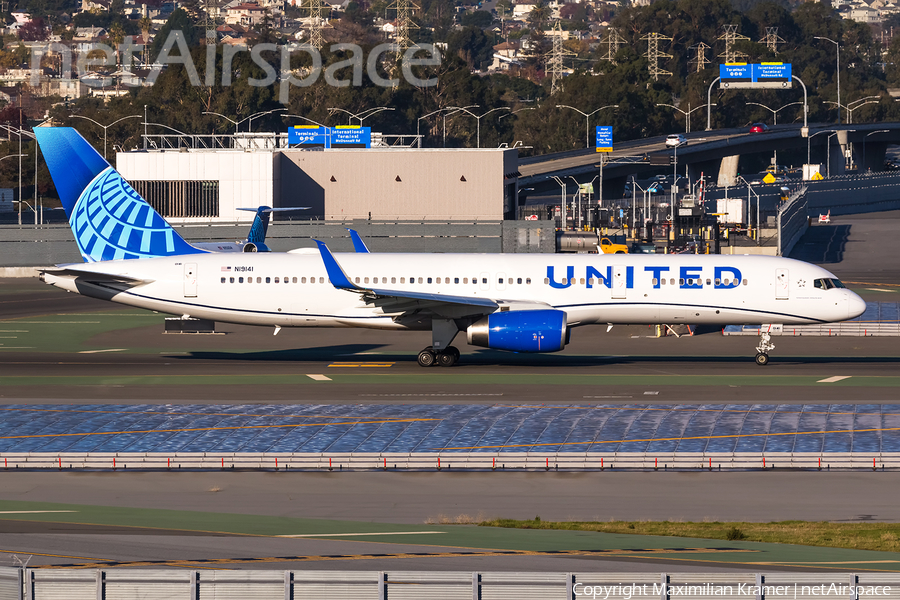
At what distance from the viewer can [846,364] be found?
154 ft

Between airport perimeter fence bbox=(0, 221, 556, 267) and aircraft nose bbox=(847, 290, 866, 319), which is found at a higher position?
airport perimeter fence bbox=(0, 221, 556, 267)

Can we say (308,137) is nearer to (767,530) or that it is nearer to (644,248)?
(644,248)

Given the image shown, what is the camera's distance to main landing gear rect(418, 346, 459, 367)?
4569cm

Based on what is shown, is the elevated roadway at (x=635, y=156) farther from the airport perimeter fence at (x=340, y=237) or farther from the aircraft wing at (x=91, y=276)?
the aircraft wing at (x=91, y=276)

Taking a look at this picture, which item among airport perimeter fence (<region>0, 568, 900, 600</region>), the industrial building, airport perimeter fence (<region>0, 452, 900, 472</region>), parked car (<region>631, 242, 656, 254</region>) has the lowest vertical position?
airport perimeter fence (<region>0, 452, 900, 472</region>)

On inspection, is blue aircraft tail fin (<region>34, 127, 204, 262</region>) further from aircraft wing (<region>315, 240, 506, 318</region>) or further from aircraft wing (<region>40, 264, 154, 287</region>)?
aircraft wing (<region>315, 240, 506, 318</region>)

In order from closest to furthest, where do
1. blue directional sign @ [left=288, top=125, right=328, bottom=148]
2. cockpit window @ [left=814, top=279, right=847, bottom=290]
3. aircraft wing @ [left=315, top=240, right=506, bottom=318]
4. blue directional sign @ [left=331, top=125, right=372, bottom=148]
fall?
aircraft wing @ [left=315, top=240, right=506, bottom=318]
cockpit window @ [left=814, top=279, right=847, bottom=290]
blue directional sign @ [left=288, top=125, right=328, bottom=148]
blue directional sign @ [left=331, top=125, right=372, bottom=148]

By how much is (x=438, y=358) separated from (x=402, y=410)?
32.3 feet

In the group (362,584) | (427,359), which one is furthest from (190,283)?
(362,584)

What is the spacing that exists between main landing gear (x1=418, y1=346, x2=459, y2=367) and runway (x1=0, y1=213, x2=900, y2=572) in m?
0.48

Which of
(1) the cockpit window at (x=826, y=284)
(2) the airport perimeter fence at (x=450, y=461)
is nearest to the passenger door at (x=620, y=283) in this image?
(1) the cockpit window at (x=826, y=284)

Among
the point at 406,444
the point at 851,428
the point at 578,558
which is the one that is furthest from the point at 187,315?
the point at 578,558

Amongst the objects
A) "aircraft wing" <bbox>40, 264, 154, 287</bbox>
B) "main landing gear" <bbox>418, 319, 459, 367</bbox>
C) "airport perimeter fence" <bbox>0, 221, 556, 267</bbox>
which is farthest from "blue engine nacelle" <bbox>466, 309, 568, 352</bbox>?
"airport perimeter fence" <bbox>0, 221, 556, 267</bbox>

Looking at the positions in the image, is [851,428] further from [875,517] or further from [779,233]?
[779,233]
